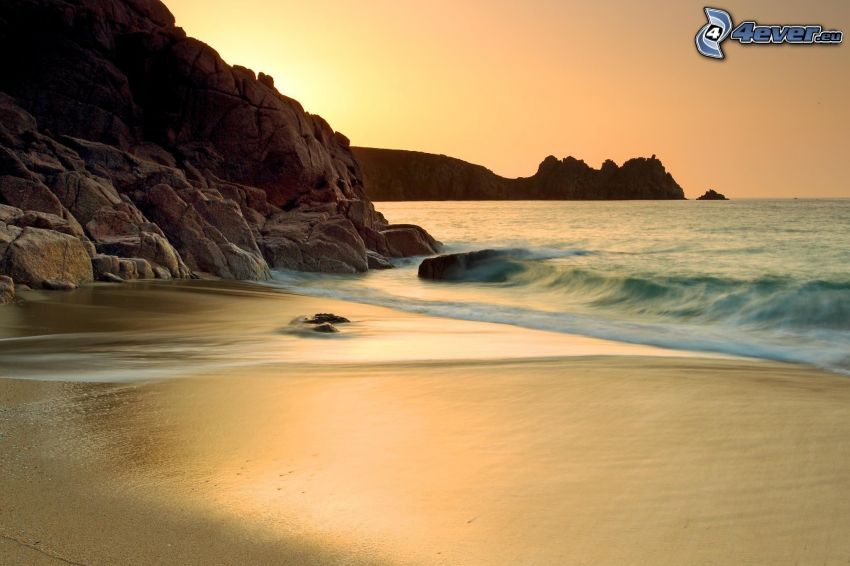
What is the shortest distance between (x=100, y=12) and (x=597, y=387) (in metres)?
26.2

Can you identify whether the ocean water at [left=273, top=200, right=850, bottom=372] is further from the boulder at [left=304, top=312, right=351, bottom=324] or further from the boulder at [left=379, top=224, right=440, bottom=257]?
the boulder at [left=304, top=312, right=351, bottom=324]

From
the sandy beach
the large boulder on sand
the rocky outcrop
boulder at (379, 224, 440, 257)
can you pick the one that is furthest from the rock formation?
the sandy beach

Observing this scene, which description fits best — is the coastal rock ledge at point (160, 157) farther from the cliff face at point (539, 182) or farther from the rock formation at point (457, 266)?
the cliff face at point (539, 182)

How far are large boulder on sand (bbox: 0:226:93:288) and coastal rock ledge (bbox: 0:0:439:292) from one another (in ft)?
2.64

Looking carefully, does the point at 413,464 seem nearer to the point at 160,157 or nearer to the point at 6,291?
the point at 6,291

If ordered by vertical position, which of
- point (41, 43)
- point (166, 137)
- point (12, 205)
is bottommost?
point (12, 205)

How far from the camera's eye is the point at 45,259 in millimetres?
11938

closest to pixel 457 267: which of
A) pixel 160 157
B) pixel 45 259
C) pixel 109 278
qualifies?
pixel 109 278

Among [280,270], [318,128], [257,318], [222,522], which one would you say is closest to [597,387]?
[222,522]

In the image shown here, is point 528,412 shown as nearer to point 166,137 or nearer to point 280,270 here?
point 280,270

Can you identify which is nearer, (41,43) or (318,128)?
(41,43)

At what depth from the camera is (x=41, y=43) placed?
24.6 m

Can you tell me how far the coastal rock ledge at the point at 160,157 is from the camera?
15906 mm

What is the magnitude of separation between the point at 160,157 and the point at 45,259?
484 inches
